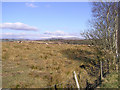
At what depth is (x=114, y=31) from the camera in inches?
432

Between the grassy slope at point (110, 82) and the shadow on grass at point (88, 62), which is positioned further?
the shadow on grass at point (88, 62)

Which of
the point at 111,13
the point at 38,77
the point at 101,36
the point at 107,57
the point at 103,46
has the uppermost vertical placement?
the point at 111,13

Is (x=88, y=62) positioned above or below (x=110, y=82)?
below

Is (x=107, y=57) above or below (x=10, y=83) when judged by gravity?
above

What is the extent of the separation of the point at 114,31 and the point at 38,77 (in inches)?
268

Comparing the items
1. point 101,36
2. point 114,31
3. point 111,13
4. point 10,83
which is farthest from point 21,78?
point 111,13

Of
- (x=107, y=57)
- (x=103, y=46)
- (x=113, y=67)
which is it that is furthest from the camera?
(x=103, y=46)

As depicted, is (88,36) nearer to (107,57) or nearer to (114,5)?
(107,57)

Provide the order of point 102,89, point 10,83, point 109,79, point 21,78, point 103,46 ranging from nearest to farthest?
1. point 102,89
2. point 109,79
3. point 10,83
4. point 21,78
5. point 103,46

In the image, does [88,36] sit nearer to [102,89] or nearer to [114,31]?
[114,31]

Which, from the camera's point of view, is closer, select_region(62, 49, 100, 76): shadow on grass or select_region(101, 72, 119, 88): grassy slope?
select_region(101, 72, 119, 88): grassy slope

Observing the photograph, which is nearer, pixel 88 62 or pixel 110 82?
pixel 110 82

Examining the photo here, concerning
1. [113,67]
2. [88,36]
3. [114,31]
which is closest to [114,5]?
[114,31]

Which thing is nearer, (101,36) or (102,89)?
(102,89)
